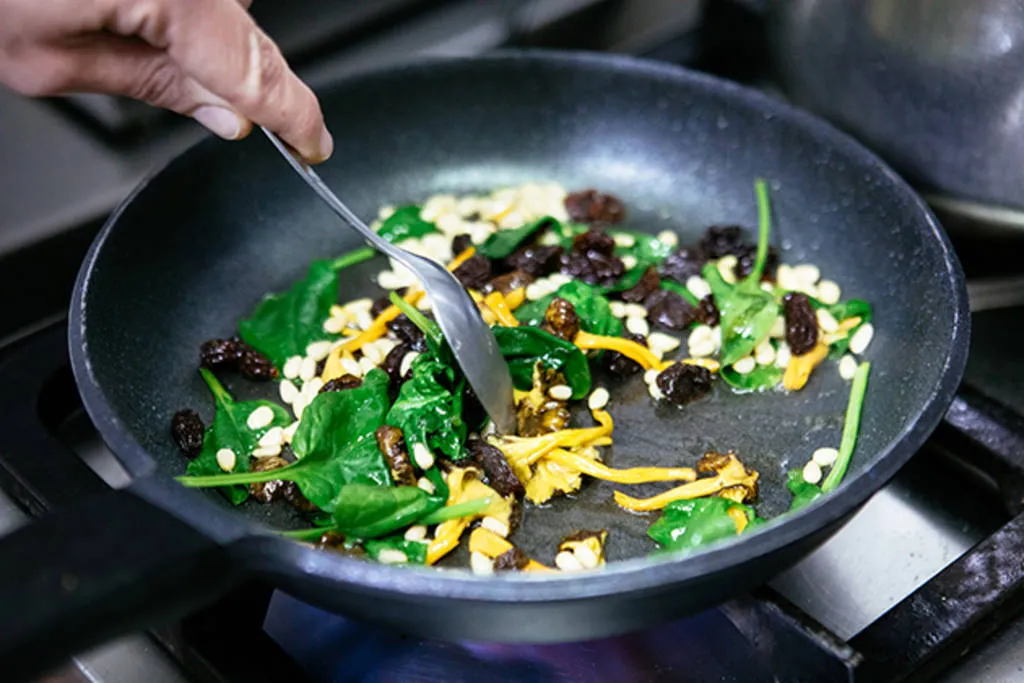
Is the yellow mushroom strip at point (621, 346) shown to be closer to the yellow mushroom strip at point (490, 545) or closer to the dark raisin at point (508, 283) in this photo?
the dark raisin at point (508, 283)

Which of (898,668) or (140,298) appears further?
(140,298)

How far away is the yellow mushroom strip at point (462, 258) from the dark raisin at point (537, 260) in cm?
4

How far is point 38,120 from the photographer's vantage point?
1.42 meters

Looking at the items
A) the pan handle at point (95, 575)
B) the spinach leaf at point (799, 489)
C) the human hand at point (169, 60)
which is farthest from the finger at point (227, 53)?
the spinach leaf at point (799, 489)

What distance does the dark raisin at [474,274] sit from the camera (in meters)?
1.10

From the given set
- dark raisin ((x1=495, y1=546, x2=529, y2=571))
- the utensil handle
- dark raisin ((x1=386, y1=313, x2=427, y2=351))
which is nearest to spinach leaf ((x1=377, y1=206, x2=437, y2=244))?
dark raisin ((x1=386, y1=313, x2=427, y2=351))

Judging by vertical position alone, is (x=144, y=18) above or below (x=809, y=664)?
above

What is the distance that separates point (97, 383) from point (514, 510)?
0.35 m

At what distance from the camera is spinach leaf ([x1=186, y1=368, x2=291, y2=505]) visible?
0.91 metres

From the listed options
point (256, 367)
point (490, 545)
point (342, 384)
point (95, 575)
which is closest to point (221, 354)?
point (256, 367)

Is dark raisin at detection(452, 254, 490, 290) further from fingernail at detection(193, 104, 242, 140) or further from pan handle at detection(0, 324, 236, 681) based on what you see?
pan handle at detection(0, 324, 236, 681)

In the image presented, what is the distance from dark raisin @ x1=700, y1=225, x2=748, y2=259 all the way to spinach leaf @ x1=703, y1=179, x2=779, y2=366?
37 millimetres

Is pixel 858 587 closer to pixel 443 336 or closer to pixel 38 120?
pixel 443 336

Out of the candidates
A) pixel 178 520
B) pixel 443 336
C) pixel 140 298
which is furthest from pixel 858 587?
pixel 140 298
